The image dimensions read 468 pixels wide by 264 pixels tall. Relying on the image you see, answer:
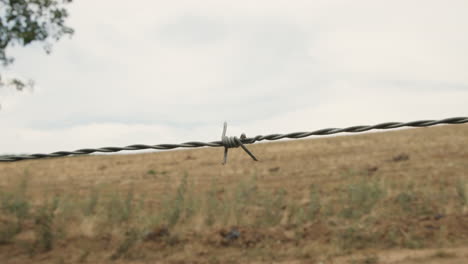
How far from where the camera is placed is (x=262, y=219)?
757 centimetres

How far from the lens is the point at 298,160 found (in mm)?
14242

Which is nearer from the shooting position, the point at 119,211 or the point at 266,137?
the point at 266,137

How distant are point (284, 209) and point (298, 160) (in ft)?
19.7

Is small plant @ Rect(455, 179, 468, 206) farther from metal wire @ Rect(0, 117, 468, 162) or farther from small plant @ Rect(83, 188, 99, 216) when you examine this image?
small plant @ Rect(83, 188, 99, 216)

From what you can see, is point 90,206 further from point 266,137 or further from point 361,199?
point 266,137

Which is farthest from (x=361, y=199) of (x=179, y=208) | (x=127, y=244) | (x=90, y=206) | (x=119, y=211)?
(x=90, y=206)

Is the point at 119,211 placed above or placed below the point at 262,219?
above

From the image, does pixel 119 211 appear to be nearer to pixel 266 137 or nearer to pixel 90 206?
pixel 90 206

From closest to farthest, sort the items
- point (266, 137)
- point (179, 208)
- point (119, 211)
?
point (266, 137) < point (179, 208) < point (119, 211)

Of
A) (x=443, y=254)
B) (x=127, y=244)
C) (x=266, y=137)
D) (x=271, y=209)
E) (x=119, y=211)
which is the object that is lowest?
(x=443, y=254)

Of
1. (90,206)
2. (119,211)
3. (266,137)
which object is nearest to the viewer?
(266,137)

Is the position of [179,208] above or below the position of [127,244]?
above

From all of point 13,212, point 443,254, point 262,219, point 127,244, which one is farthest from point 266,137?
point 13,212

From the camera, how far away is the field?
628 cm
